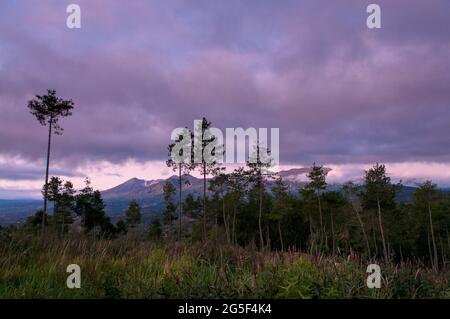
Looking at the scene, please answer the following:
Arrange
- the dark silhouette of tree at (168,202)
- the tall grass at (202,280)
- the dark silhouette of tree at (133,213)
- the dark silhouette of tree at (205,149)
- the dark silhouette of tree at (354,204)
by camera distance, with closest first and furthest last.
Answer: the tall grass at (202,280)
the dark silhouette of tree at (354,204)
the dark silhouette of tree at (205,149)
the dark silhouette of tree at (168,202)
the dark silhouette of tree at (133,213)

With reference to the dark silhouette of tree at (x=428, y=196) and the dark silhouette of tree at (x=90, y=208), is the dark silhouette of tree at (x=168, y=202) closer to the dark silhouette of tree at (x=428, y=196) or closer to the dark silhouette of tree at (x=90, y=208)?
the dark silhouette of tree at (x=90, y=208)

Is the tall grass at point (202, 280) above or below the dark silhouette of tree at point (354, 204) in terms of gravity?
below

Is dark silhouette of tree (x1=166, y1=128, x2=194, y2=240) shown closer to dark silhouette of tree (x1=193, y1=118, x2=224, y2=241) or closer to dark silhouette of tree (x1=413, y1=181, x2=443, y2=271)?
dark silhouette of tree (x1=193, y1=118, x2=224, y2=241)

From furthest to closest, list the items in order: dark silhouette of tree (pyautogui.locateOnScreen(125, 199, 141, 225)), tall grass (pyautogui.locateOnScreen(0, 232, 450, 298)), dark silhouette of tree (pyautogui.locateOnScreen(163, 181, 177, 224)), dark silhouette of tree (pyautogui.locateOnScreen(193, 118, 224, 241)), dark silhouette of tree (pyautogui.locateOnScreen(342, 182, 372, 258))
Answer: dark silhouette of tree (pyautogui.locateOnScreen(125, 199, 141, 225)) < dark silhouette of tree (pyautogui.locateOnScreen(163, 181, 177, 224)) < dark silhouette of tree (pyautogui.locateOnScreen(193, 118, 224, 241)) < dark silhouette of tree (pyautogui.locateOnScreen(342, 182, 372, 258)) < tall grass (pyautogui.locateOnScreen(0, 232, 450, 298))

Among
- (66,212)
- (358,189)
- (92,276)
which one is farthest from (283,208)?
(92,276)

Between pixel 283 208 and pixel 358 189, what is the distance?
1026cm

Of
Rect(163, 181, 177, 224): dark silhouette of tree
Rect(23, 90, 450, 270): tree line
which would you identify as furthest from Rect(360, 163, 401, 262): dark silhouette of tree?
Rect(163, 181, 177, 224): dark silhouette of tree

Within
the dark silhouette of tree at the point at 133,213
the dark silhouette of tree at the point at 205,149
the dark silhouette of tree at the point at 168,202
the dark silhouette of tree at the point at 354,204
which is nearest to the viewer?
the dark silhouette of tree at the point at 354,204

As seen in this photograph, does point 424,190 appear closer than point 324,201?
Yes

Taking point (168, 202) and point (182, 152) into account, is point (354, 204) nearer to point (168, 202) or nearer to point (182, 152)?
point (182, 152)

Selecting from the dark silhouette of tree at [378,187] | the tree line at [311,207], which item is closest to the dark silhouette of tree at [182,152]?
the tree line at [311,207]

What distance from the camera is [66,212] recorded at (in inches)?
2061

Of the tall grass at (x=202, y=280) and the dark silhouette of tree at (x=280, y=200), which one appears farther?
the dark silhouette of tree at (x=280, y=200)
